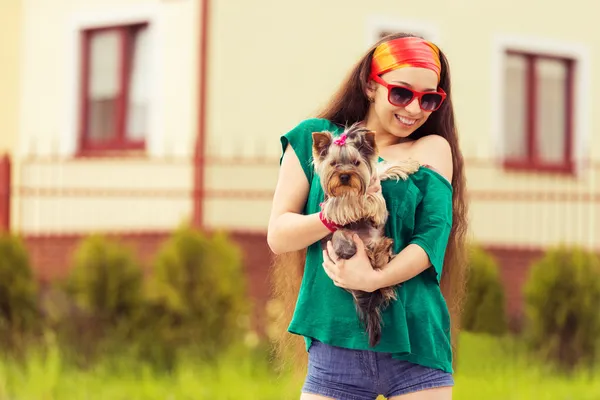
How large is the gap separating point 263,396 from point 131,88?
198 inches

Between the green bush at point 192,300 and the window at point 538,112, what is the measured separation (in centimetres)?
474

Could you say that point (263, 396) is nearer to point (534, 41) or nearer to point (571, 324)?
point (571, 324)

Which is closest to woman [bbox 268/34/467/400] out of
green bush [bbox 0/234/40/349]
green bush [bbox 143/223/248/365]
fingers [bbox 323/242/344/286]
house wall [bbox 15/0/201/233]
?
fingers [bbox 323/242/344/286]

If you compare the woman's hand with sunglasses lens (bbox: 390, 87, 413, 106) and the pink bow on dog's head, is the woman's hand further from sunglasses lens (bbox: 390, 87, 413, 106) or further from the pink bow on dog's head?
sunglasses lens (bbox: 390, 87, 413, 106)

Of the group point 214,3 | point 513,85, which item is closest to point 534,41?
point 513,85

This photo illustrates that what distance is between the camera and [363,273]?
8.71 feet

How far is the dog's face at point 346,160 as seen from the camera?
100 inches

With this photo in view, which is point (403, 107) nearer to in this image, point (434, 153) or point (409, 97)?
point (409, 97)

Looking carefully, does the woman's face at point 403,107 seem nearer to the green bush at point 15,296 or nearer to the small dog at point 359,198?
the small dog at point 359,198

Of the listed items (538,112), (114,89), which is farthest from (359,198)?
(538,112)

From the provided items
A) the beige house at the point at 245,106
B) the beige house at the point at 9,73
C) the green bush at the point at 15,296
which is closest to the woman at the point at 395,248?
the green bush at the point at 15,296

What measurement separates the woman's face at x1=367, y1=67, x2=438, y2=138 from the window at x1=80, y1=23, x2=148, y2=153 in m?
8.38

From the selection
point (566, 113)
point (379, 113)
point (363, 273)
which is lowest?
point (363, 273)

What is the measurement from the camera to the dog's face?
8.35 ft
